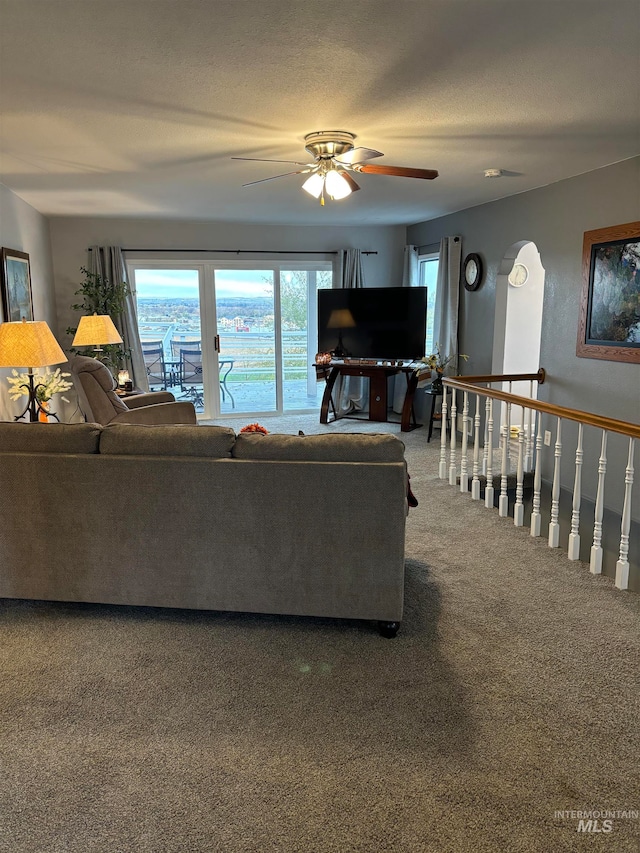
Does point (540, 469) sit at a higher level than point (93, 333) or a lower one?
lower

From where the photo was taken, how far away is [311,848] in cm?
169

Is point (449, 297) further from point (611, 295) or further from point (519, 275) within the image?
point (611, 295)

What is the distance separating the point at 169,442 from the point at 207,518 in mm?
375

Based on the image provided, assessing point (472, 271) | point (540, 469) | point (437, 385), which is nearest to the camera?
point (540, 469)

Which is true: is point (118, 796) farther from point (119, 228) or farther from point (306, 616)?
point (119, 228)

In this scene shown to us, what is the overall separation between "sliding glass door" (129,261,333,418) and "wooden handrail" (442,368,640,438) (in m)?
3.42

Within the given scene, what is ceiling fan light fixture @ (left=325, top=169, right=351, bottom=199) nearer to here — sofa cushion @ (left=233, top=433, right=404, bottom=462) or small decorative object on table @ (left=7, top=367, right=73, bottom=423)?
sofa cushion @ (left=233, top=433, right=404, bottom=462)

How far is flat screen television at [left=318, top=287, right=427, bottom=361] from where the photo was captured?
7141 mm

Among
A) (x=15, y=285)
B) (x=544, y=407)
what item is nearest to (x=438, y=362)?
(x=544, y=407)

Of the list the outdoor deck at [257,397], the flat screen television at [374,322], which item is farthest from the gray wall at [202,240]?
the outdoor deck at [257,397]

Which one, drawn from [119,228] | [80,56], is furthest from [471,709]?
[119,228]

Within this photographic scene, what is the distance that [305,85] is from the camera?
2.71 meters

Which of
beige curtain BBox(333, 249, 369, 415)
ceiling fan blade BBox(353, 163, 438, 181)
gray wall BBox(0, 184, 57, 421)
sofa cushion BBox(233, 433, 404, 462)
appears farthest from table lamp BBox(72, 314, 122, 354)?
sofa cushion BBox(233, 433, 404, 462)

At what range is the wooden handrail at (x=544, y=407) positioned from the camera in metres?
3.10
